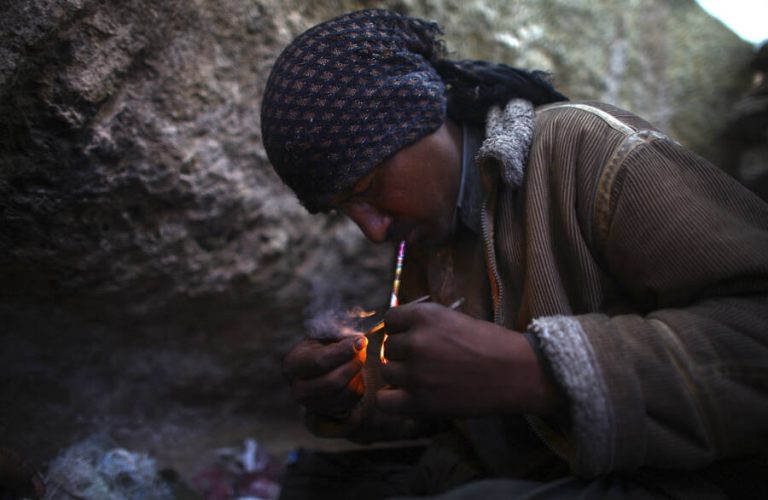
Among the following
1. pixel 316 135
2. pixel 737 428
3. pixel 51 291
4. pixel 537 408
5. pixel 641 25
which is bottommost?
pixel 737 428

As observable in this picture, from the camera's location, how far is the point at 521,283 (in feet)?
4.93

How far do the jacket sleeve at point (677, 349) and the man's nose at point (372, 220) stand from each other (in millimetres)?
630

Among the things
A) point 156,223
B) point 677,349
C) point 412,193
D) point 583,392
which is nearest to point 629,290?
point 677,349

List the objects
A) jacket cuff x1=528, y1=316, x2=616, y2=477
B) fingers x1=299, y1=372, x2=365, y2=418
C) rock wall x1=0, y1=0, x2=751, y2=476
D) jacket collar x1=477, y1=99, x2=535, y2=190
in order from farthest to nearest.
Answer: rock wall x1=0, y1=0, x2=751, y2=476
fingers x1=299, y1=372, x2=365, y2=418
jacket collar x1=477, y1=99, x2=535, y2=190
jacket cuff x1=528, y1=316, x2=616, y2=477

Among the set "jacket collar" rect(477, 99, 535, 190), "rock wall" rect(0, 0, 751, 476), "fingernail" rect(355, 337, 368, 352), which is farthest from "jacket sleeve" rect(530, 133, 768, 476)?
"rock wall" rect(0, 0, 751, 476)

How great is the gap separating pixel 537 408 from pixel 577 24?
291cm

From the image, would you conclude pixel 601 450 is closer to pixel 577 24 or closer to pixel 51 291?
pixel 51 291

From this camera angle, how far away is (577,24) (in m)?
3.35

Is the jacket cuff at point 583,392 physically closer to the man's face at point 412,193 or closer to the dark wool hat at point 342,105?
the man's face at point 412,193

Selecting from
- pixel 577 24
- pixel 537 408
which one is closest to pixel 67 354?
pixel 537 408

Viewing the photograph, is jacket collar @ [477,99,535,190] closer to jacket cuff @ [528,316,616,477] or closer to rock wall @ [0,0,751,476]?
jacket cuff @ [528,316,616,477]

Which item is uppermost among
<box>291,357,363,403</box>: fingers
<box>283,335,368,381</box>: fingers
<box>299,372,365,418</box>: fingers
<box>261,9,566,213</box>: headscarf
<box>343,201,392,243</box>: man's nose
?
<box>261,9,566,213</box>: headscarf

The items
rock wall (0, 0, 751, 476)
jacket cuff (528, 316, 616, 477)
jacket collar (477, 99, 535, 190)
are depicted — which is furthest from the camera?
rock wall (0, 0, 751, 476)

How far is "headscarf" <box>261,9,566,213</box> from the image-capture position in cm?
154
